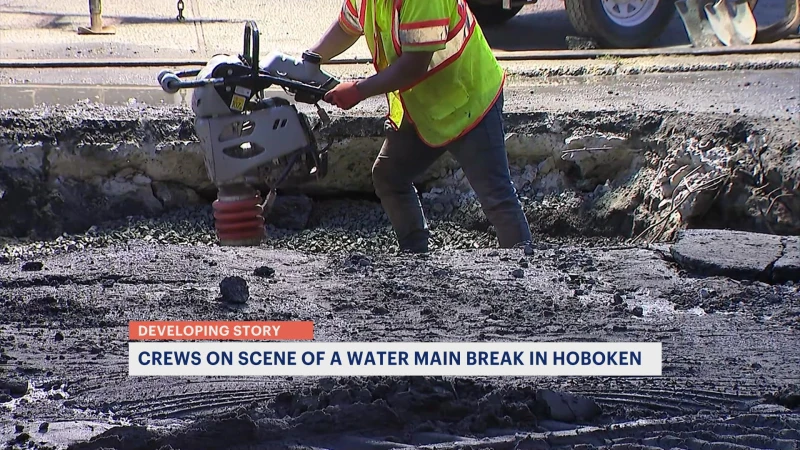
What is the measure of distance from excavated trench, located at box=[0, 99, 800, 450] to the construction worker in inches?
15.9

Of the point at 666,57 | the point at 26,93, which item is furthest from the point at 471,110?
the point at 666,57

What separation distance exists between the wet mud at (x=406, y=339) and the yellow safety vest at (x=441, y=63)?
0.59m

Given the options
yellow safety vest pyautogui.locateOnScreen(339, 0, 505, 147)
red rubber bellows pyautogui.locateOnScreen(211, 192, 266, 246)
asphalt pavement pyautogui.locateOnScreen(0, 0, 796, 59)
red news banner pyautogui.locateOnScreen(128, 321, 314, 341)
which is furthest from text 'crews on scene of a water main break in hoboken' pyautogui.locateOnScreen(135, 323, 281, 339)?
asphalt pavement pyautogui.locateOnScreen(0, 0, 796, 59)

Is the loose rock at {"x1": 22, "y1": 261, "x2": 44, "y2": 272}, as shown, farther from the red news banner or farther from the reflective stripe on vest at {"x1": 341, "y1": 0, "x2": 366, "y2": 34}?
the reflective stripe on vest at {"x1": 341, "y1": 0, "x2": 366, "y2": 34}

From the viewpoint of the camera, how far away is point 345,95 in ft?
13.1

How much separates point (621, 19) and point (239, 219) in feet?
19.2

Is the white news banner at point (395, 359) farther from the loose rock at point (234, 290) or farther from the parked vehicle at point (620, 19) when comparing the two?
the parked vehicle at point (620, 19)

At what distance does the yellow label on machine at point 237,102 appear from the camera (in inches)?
157

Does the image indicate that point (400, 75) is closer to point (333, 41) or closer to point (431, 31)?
point (431, 31)

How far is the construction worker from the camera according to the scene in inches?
154

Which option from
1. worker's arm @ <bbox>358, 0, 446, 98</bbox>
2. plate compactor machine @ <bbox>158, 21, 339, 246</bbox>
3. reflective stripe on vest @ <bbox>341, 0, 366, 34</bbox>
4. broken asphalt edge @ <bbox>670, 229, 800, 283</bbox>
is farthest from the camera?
reflective stripe on vest @ <bbox>341, 0, 366, 34</bbox>

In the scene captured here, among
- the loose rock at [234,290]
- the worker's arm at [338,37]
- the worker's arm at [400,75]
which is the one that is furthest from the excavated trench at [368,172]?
the loose rock at [234,290]

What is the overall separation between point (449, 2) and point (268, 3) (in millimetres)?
7698

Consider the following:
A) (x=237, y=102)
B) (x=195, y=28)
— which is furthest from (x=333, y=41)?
(x=195, y=28)
